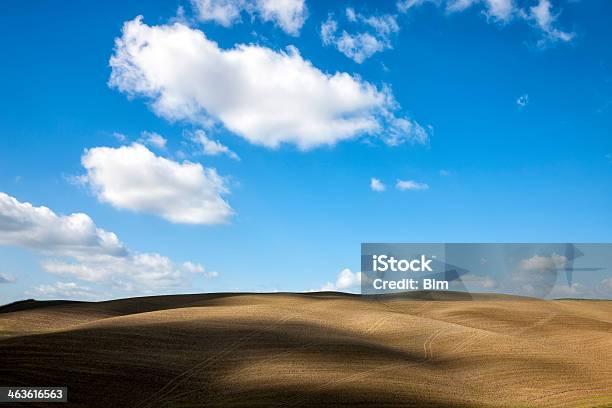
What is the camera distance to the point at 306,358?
1544 inches

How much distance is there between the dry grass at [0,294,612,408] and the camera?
31469mm

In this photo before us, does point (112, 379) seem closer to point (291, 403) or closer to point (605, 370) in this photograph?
point (291, 403)

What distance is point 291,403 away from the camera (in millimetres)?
29891

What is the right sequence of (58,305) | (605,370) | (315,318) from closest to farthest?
(605,370)
(315,318)
(58,305)

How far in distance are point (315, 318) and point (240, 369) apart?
1890 cm

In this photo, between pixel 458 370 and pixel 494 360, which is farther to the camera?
pixel 494 360

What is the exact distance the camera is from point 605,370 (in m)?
41.2

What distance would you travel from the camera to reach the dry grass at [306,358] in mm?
31469

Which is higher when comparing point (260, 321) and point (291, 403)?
point (260, 321)

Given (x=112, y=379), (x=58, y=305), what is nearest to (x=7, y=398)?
(x=112, y=379)

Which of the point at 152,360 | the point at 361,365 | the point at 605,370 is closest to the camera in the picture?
the point at 152,360

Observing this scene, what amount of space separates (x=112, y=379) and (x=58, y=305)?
39451 millimetres

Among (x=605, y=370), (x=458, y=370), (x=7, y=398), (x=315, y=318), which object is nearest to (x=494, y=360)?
(x=458, y=370)

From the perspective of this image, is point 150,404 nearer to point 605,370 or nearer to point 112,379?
point 112,379
